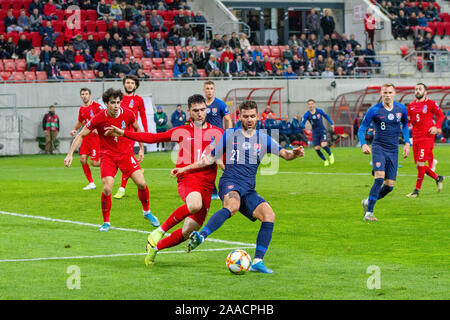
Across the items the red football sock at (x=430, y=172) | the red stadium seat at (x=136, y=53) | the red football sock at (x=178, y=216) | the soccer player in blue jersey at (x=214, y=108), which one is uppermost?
the red stadium seat at (x=136, y=53)

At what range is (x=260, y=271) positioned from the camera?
9.04 metres

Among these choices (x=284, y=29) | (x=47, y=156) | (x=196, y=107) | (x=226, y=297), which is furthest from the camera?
(x=284, y=29)

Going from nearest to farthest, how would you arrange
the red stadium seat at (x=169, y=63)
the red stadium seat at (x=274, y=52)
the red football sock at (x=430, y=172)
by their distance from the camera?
the red football sock at (x=430, y=172) → the red stadium seat at (x=169, y=63) → the red stadium seat at (x=274, y=52)

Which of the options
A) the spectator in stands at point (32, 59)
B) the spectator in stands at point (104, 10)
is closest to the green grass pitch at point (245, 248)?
the spectator in stands at point (32, 59)

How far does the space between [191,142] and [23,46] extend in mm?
28626

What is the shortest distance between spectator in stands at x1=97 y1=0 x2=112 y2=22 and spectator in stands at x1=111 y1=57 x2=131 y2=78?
389cm

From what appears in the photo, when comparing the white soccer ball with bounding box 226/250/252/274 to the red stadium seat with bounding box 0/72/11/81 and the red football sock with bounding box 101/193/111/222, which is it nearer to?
the red football sock with bounding box 101/193/111/222

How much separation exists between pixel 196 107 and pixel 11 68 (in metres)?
29.0

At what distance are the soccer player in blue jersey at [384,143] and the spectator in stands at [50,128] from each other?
78.8ft

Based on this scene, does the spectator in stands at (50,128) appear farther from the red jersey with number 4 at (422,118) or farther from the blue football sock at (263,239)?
the blue football sock at (263,239)

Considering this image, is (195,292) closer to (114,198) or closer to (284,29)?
(114,198)

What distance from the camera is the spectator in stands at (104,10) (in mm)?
40562

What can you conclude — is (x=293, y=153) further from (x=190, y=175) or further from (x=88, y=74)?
(x=88, y=74)
